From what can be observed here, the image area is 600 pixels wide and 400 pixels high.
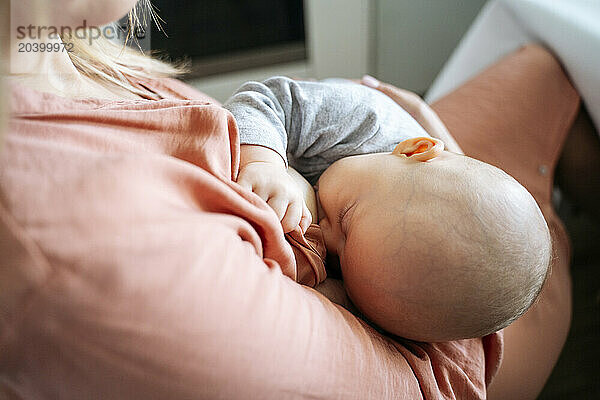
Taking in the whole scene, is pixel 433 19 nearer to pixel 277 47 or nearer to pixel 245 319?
pixel 277 47

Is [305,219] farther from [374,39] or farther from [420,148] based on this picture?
[374,39]

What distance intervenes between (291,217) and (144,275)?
22 centimetres

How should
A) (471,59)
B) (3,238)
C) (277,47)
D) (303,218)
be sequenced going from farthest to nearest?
(277,47)
(471,59)
(303,218)
(3,238)

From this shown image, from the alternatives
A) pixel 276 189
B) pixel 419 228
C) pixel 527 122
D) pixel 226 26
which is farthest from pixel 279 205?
pixel 226 26

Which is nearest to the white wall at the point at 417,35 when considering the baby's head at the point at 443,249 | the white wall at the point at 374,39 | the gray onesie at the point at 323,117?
the white wall at the point at 374,39

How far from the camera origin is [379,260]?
0.69 m

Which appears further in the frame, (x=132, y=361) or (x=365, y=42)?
(x=365, y=42)

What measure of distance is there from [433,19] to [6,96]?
2.04 metres

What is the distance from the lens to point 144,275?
0.50 metres

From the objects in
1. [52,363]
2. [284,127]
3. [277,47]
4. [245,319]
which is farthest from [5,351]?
[277,47]

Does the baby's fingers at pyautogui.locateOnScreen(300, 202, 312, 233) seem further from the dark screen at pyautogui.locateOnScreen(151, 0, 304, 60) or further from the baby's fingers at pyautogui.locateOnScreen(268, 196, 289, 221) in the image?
the dark screen at pyautogui.locateOnScreen(151, 0, 304, 60)

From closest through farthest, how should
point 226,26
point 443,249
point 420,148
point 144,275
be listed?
point 144,275 → point 443,249 → point 420,148 → point 226,26

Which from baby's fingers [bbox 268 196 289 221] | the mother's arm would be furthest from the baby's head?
the mother's arm

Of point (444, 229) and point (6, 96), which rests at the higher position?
point (6, 96)
